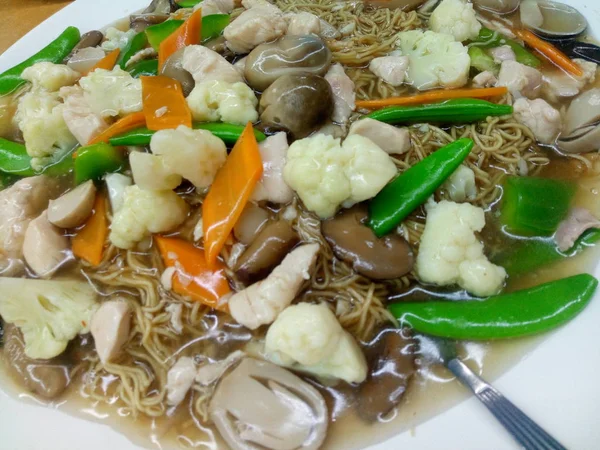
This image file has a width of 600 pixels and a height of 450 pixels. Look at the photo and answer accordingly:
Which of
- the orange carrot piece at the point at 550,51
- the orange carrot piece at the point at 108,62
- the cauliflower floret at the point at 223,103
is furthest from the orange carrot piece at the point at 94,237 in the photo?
the orange carrot piece at the point at 550,51

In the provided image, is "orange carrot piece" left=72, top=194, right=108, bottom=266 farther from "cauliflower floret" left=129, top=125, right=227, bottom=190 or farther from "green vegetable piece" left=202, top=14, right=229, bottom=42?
"green vegetable piece" left=202, top=14, right=229, bottom=42

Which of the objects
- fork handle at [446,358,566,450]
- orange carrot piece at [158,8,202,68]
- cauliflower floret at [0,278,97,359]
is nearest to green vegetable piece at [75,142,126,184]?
cauliflower floret at [0,278,97,359]

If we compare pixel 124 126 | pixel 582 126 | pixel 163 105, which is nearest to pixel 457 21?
pixel 582 126

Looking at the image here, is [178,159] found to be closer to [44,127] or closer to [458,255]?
[44,127]

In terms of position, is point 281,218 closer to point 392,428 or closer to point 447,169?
point 447,169

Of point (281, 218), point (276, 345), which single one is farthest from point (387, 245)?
point (276, 345)

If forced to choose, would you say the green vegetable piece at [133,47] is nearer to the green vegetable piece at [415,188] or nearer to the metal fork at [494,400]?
the green vegetable piece at [415,188]
